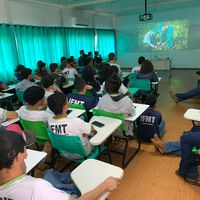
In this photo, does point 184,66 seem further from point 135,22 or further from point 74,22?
point 74,22

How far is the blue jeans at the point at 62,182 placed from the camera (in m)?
1.42

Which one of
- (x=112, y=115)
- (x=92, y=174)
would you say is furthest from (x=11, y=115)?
(x=92, y=174)

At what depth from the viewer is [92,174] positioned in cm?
140

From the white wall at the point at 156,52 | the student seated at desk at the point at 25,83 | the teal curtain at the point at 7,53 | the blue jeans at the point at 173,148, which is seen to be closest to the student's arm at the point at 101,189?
the blue jeans at the point at 173,148

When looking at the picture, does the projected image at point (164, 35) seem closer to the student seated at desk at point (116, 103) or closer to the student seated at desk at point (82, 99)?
the student seated at desk at point (82, 99)

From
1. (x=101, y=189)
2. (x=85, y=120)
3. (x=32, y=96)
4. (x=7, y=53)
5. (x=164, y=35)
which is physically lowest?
(x=85, y=120)

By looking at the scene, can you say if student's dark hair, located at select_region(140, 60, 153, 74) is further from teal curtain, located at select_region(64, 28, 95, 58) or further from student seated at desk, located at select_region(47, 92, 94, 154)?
teal curtain, located at select_region(64, 28, 95, 58)

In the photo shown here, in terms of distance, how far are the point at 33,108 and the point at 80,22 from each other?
667 cm

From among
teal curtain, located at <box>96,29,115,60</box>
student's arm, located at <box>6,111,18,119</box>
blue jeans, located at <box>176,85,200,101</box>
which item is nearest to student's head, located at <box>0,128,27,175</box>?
student's arm, located at <box>6,111,18,119</box>

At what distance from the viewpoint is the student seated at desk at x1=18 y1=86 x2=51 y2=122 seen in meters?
2.32

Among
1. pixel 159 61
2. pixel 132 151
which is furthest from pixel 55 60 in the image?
pixel 132 151

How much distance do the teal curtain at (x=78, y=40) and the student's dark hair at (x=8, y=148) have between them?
278 inches

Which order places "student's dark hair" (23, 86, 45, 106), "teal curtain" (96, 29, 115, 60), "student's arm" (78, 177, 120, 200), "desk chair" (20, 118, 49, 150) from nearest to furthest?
"student's arm" (78, 177, 120, 200)
"desk chair" (20, 118, 49, 150)
"student's dark hair" (23, 86, 45, 106)
"teal curtain" (96, 29, 115, 60)

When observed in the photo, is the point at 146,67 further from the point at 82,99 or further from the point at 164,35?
the point at 164,35
